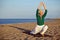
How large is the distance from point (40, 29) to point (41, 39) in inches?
38.6

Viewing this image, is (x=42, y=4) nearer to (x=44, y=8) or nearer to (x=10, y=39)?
(x=44, y=8)

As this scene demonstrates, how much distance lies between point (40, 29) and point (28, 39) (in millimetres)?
1104

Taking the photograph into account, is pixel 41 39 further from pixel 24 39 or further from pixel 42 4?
pixel 42 4

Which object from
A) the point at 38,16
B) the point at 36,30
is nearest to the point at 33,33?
the point at 36,30

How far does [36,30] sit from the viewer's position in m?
9.20

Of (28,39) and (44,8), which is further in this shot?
(44,8)

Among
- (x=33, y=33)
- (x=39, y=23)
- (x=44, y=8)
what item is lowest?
(x=33, y=33)

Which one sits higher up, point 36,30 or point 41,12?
point 41,12

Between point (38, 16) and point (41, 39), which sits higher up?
point (38, 16)

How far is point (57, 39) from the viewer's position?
323 inches

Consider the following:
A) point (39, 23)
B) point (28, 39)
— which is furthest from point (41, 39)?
point (39, 23)

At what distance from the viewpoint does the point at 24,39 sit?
8266 mm

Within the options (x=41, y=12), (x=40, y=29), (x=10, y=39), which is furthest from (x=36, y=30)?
(x=10, y=39)

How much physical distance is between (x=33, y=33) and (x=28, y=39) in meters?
1.19
